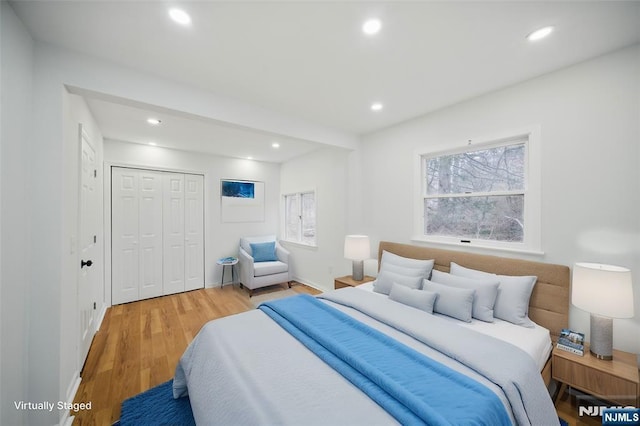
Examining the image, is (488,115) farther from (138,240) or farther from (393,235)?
(138,240)

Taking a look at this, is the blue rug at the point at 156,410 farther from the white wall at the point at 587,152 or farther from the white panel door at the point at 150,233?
the white wall at the point at 587,152

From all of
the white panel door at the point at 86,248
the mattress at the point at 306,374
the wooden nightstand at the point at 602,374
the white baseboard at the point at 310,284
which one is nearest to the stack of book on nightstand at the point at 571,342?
the wooden nightstand at the point at 602,374

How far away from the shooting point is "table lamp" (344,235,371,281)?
328 centimetres

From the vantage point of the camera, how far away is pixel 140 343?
272 cm

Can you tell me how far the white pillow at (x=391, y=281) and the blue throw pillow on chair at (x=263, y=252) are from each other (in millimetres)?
2525

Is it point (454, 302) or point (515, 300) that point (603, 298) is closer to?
point (515, 300)

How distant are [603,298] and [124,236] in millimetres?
5333

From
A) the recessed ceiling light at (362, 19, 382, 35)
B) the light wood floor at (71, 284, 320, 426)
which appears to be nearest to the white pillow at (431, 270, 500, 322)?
the recessed ceiling light at (362, 19, 382, 35)

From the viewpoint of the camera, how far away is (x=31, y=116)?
1588mm

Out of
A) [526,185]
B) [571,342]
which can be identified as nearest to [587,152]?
[526,185]

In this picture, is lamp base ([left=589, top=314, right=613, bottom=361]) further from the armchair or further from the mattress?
the armchair

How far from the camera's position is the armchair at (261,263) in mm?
4254

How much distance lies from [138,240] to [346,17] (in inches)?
167

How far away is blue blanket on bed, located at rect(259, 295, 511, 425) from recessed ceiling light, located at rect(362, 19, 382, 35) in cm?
196
